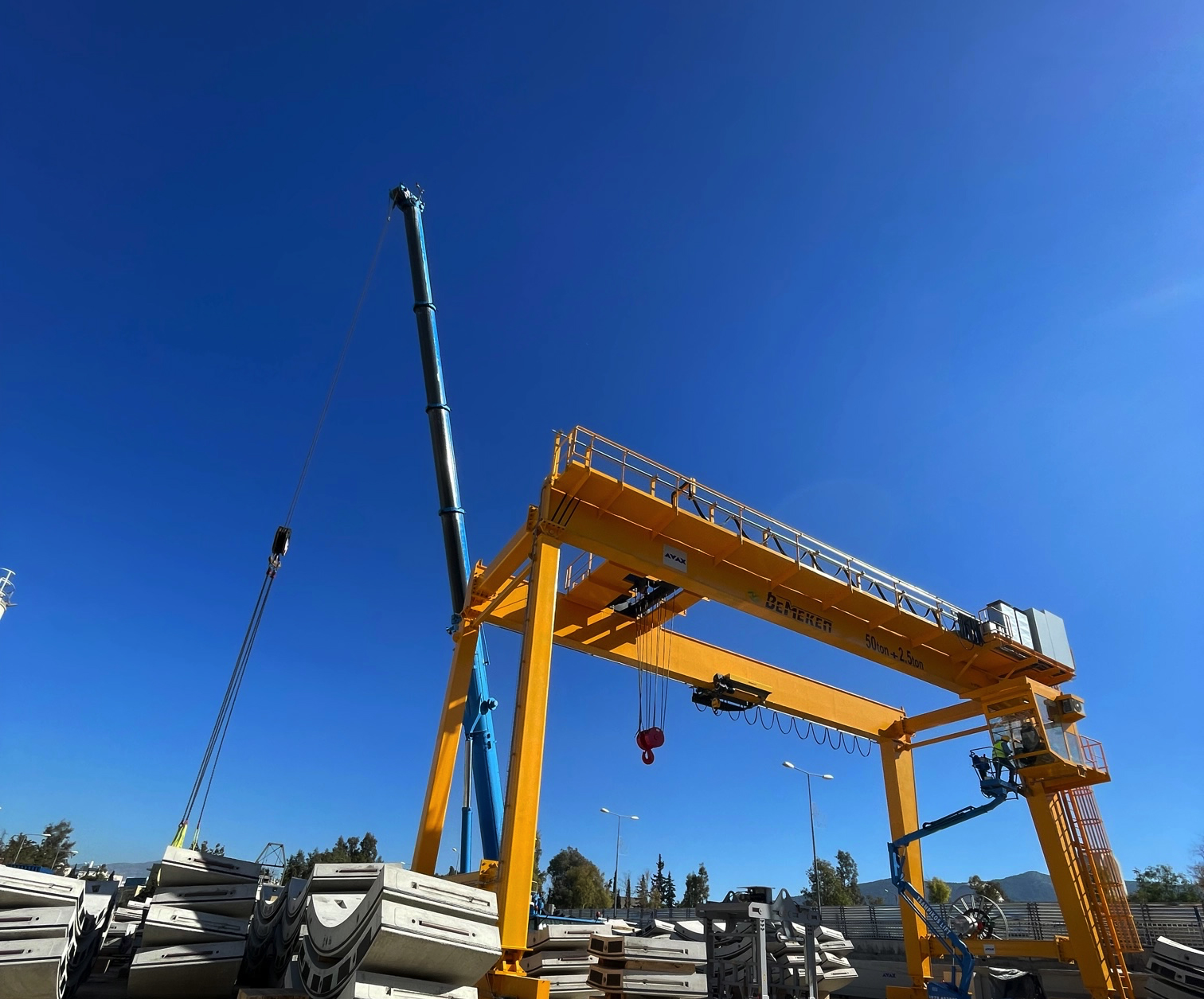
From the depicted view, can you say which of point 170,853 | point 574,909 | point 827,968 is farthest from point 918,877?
point 574,909

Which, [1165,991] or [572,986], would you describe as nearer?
[572,986]

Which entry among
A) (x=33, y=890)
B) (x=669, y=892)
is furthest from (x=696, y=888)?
(x=33, y=890)

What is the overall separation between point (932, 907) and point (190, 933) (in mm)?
14900

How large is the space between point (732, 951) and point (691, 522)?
22.2ft

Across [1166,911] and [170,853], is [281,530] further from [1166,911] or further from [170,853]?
[1166,911]

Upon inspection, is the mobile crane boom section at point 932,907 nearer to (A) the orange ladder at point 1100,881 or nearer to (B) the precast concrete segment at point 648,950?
(A) the orange ladder at point 1100,881

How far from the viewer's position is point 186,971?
8.41 metres

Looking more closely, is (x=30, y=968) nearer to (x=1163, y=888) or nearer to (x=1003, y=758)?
(x=1003, y=758)

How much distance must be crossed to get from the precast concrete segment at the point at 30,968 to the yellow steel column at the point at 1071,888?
53.1 feet

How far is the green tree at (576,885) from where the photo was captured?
2140 inches

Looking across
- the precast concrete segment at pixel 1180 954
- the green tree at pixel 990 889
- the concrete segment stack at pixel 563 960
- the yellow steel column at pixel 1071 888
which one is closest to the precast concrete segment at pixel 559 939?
the concrete segment stack at pixel 563 960

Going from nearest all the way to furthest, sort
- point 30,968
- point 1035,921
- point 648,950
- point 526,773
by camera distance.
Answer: point 30,968, point 648,950, point 526,773, point 1035,921

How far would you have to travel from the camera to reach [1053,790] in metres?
15.3

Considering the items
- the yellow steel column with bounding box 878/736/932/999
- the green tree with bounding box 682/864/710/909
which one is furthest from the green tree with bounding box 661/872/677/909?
the yellow steel column with bounding box 878/736/932/999
